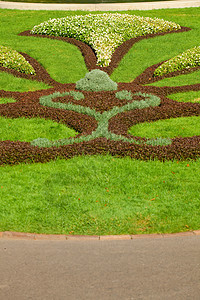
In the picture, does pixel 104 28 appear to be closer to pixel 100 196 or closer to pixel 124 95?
pixel 124 95

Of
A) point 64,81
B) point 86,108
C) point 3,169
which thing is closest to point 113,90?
point 86,108

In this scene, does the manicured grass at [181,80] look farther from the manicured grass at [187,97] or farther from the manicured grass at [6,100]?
the manicured grass at [6,100]

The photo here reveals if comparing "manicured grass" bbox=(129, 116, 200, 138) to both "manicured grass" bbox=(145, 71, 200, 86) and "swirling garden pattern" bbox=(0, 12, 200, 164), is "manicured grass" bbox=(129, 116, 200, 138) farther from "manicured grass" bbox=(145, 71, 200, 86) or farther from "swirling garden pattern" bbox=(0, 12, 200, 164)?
"manicured grass" bbox=(145, 71, 200, 86)

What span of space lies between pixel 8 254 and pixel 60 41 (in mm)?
15508

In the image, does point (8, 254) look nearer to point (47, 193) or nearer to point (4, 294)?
point (4, 294)

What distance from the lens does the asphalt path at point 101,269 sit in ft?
13.9

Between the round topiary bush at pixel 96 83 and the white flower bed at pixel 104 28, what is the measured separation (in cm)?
481

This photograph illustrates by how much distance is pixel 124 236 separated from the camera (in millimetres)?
5504

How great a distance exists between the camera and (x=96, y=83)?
12.4m

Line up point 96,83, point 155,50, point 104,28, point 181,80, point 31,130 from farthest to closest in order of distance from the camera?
point 104,28 → point 155,50 → point 181,80 → point 96,83 → point 31,130

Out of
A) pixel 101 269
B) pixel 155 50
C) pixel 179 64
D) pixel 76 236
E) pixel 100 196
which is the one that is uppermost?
pixel 155 50

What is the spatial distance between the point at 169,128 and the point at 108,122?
148 centimetres

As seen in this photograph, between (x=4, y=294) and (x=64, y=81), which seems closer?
(x=4, y=294)

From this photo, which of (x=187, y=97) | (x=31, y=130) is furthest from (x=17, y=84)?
(x=187, y=97)
